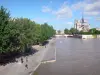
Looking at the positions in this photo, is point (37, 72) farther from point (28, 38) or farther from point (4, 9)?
point (28, 38)

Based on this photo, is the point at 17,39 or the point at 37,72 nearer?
the point at 37,72

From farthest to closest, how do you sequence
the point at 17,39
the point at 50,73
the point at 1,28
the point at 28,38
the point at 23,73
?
the point at 28,38, the point at 17,39, the point at 1,28, the point at 50,73, the point at 23,73

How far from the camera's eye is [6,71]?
30828 millimetres

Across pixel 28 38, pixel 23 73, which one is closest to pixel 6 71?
pixel 23 73

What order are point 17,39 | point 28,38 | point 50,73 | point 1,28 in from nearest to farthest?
point 50,73 < point 1,28 < point 17,39 < point 28,38

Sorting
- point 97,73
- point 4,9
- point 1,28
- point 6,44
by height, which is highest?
point 4,9

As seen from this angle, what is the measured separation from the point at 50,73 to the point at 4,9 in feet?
46.6

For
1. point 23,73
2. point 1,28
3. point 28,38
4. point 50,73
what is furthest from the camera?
point 28,38

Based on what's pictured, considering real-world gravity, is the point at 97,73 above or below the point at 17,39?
below

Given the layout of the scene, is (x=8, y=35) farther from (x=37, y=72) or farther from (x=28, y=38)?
(x=28, y=38)

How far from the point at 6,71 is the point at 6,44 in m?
6.39

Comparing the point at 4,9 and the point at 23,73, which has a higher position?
the point at 4,9

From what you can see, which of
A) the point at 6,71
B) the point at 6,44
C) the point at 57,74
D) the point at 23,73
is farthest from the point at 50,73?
the point at 6,44

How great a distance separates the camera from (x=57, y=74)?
1246 inches
